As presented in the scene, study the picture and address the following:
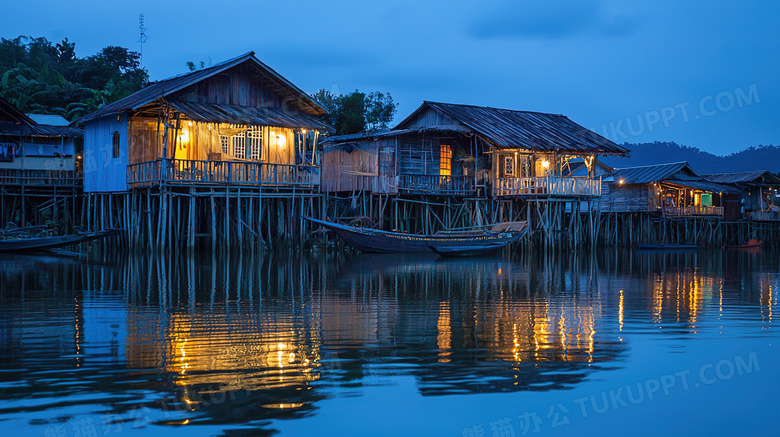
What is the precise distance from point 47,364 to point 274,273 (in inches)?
427

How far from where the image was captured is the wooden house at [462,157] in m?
31.2

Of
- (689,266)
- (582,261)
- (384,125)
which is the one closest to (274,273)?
(582,261)

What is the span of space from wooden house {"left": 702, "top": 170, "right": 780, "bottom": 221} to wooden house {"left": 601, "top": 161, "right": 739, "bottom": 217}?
3396 mm

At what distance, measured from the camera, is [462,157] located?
33281 mm

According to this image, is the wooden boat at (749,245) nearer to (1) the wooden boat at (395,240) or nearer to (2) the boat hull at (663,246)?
(2) the boat hull at (663,246)

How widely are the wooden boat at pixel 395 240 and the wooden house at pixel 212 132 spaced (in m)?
2.77

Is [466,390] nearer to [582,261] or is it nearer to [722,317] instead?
[722,317]

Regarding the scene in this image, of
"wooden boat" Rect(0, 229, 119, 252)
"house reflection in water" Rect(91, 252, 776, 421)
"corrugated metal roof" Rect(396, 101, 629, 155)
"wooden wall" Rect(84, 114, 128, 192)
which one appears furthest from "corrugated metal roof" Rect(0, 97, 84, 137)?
"corrugated metal roof" Rect(396, 101, 629, 155)

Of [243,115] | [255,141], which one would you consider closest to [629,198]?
[255,141]

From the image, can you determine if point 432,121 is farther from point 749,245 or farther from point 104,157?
point 749,245

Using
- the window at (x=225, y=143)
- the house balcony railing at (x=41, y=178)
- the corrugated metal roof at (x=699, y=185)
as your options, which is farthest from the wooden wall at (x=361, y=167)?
the corrugated metal roof at (x=699, y=185)

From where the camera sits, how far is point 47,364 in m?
7.76

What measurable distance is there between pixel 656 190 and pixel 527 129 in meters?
13.6

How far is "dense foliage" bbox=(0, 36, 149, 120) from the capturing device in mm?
39719
